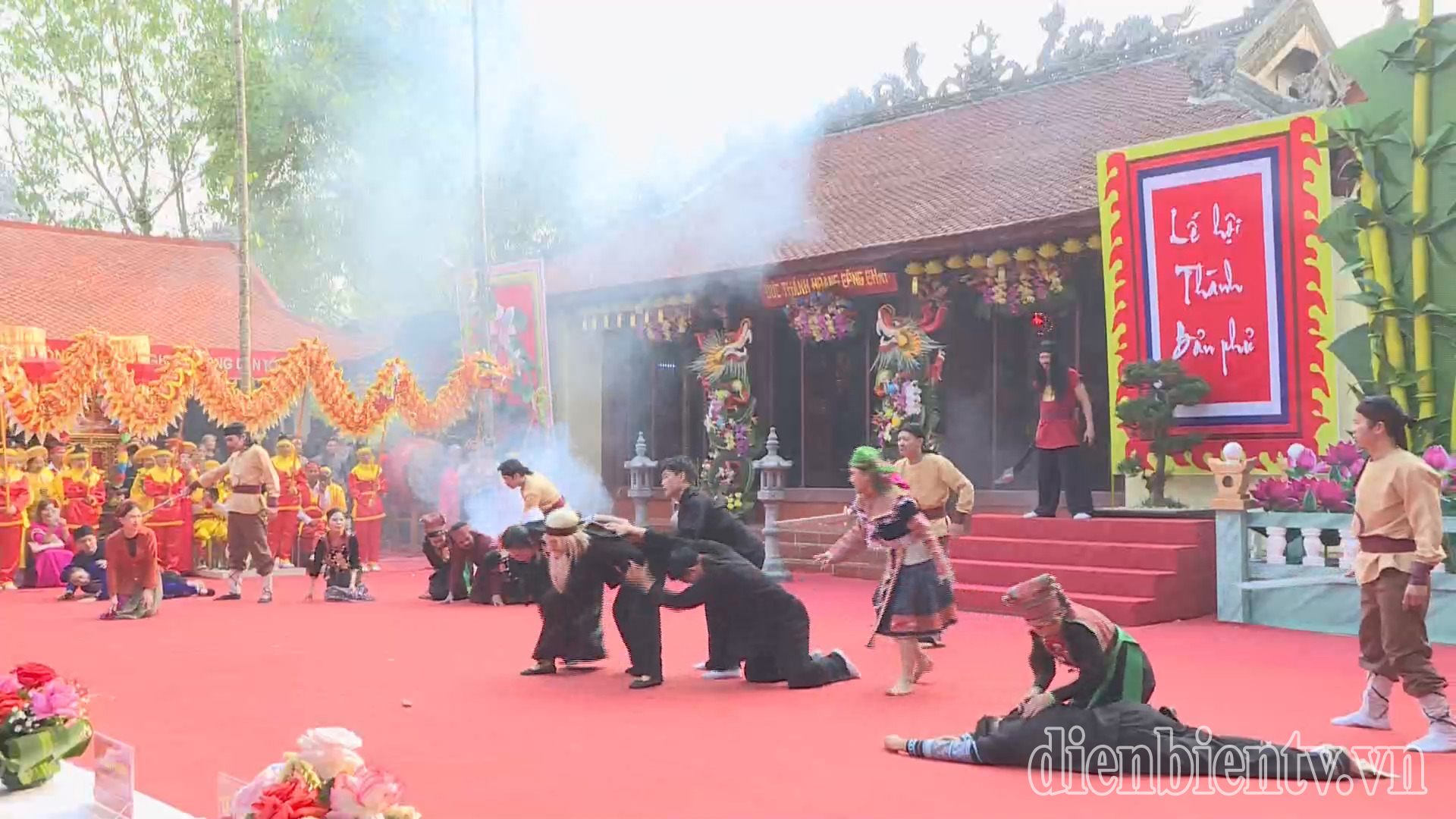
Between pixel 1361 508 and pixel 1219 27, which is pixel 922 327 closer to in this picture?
pixel 1219 27

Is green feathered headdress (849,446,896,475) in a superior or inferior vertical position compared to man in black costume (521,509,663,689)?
superior

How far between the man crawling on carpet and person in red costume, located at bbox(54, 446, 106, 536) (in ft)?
43.0

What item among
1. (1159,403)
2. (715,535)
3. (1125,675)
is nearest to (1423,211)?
(1159,403)

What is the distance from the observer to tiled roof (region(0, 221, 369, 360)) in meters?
21.0

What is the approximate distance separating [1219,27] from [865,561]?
728cm

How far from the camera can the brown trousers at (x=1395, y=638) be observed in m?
5.60

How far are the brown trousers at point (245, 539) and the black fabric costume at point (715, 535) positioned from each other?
7.00m

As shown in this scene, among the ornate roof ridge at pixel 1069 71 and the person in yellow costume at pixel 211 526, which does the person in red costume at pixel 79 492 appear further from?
the ornate roof ridge at pixel 1069 71

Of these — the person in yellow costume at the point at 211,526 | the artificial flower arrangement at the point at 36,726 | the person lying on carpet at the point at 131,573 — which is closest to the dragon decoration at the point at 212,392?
the person in yellow costume at the point at 211,526

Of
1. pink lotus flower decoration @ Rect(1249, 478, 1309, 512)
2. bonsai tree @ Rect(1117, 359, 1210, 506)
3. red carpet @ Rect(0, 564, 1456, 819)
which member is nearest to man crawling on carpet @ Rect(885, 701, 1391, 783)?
red carpet @ Rect(0, 564, 1456, 819)

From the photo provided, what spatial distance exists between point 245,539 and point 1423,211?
11.1 meters

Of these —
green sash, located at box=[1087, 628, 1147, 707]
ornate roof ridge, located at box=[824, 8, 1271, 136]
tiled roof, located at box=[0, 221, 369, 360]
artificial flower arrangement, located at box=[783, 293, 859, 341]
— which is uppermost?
ornate roof ridge, located at box=[824, 8, 1271, 136]

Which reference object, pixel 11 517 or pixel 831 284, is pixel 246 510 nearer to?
pixel 11 517

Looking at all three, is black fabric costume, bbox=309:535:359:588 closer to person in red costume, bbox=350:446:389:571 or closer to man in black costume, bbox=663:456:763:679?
person in red costume, bbox=350:446:389:571
